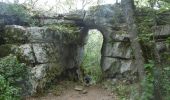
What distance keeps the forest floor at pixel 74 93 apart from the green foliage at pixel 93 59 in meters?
2.49

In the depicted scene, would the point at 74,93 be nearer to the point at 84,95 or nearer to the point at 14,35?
the point at 84,95

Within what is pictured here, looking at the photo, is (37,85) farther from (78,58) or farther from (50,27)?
(78,58)

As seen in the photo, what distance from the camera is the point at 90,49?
32.8 meters

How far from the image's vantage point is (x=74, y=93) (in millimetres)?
16312

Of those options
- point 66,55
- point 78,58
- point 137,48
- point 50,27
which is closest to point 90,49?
A: point 78,58

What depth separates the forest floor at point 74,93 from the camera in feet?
49.9

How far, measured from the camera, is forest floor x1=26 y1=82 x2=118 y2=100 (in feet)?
49.9

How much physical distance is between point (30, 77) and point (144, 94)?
242 inches

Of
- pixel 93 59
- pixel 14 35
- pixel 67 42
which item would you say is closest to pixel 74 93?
pixel 67 42

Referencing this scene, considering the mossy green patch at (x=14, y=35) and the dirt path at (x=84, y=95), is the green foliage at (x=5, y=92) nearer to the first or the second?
the dirt path at (x=84, y=95)

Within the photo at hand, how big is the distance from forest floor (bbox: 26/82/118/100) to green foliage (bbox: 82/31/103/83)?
8.18ft

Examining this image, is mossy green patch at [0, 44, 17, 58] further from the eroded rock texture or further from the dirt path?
the dirt path

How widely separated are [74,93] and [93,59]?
518 inches

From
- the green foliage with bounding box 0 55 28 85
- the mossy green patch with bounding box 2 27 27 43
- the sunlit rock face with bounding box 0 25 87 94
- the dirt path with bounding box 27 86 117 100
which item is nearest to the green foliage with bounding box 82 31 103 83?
the dirt path with bounding box 27 86 117 100
